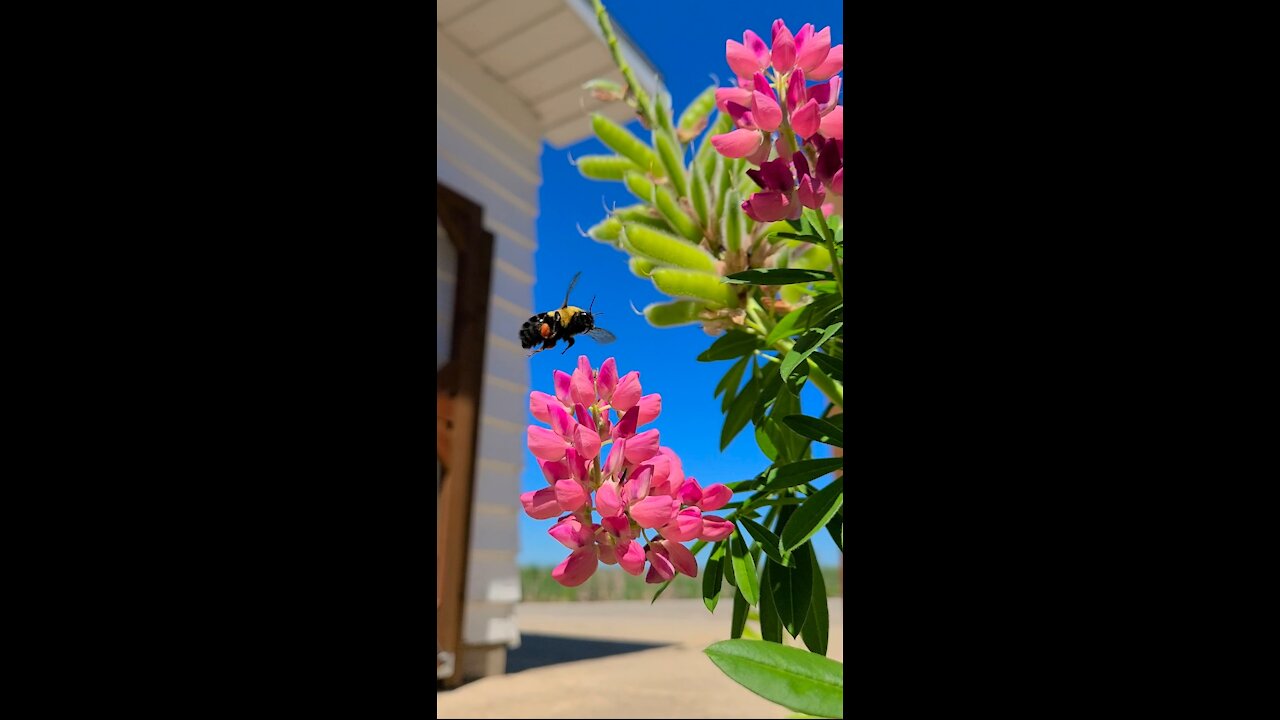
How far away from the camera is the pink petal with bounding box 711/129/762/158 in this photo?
0.47 metres

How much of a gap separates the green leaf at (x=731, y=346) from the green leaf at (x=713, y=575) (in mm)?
142

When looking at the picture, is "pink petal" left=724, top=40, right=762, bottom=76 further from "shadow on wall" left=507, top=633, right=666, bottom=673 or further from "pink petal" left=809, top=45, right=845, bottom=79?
"shadow on wall" left=507, top=633, right=666, bottom=673

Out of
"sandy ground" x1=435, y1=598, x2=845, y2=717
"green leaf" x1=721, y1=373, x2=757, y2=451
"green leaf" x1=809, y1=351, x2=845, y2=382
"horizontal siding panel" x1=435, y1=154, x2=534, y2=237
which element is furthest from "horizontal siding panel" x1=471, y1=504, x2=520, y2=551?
"green leaf" x1=809, y1=351, x2=845, y2=382

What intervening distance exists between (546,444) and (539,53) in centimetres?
287

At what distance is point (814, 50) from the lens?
1.56 ft

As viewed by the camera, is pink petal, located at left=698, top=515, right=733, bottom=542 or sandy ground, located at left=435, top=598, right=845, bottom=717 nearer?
pink petal, located at left=698, top=515, right=733, bottom=542

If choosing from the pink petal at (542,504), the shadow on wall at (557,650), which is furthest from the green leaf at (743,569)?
the shadow on wall at (557,650)

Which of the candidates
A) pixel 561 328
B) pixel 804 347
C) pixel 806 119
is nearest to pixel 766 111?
pixel 806 119

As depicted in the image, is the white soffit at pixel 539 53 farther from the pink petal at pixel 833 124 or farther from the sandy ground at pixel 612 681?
the pink petal at pixel 833 124

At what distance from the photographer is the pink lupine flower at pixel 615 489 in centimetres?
43

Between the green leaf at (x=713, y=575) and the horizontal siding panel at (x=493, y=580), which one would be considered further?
the horizontal siding panel at (x=493, y=580)

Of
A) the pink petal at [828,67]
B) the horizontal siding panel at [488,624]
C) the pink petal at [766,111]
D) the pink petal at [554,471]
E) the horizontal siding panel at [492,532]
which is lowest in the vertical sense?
the horizontal siding panel at [488,624]
